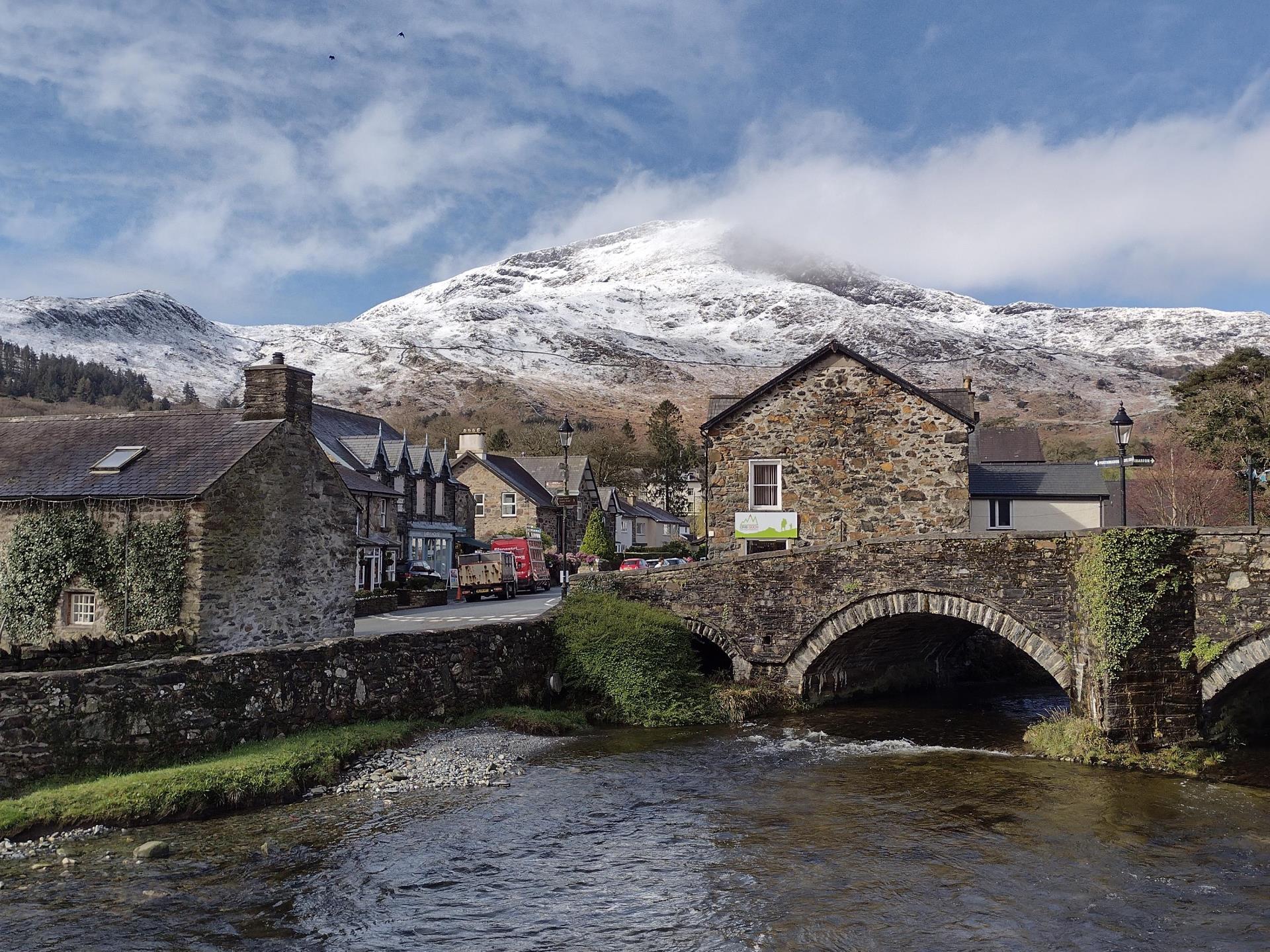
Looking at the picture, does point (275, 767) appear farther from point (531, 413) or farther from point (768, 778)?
point (531, 413)

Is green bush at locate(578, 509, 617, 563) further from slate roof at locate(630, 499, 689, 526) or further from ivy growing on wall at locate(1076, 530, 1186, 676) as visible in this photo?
ivy growing on wall at locate(1076, 530, 1186, 676)

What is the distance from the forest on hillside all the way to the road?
74.9 metres

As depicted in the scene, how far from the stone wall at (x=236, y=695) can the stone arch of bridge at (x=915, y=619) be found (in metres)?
5.84

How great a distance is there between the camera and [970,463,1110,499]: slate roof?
33.3 m

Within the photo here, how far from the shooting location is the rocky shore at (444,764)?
13.4 m

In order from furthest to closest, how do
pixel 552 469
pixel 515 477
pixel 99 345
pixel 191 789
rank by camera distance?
pixel 99 345 → pixel 552 469 → pixel 515 477 → pixel 191 789

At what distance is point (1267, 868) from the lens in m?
10.7

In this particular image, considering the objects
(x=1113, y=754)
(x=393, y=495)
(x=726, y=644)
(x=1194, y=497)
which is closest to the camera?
(x=1113, y=754)

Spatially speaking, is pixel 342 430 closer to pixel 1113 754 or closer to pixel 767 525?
pixel 767 525

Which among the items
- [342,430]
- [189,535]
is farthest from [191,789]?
[342,430]

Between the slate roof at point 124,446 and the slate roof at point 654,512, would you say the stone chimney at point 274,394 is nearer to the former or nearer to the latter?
the slate roof at point 124,446

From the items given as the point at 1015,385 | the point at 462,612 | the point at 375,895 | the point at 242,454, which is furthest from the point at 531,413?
the point at 375,895

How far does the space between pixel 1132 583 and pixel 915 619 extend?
18.1 ft

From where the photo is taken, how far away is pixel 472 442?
65062mm
